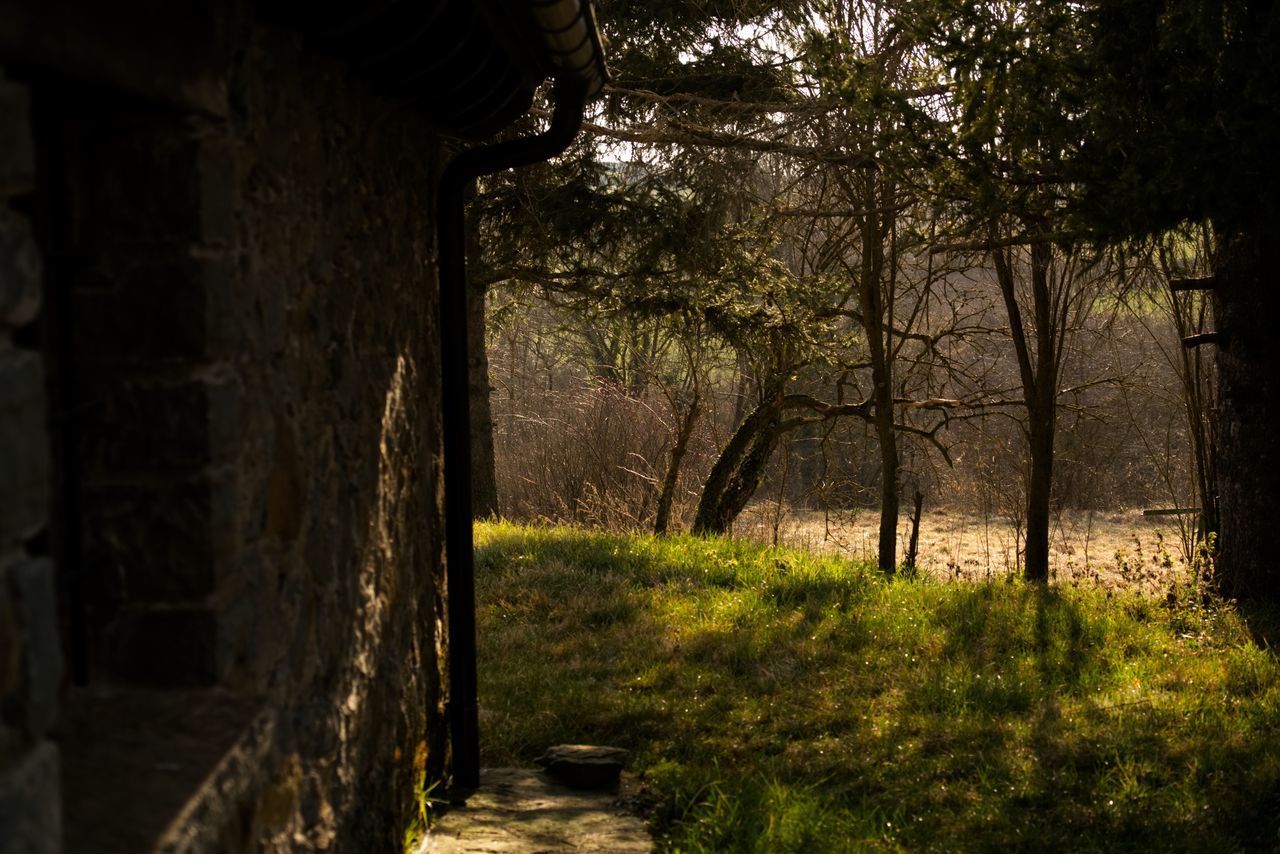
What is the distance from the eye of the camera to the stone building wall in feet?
5.76

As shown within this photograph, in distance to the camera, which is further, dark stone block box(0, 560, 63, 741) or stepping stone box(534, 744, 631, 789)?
stepping stone box(534, 744, 631, 789)

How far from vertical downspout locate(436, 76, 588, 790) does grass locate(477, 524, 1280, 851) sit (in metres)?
0.72

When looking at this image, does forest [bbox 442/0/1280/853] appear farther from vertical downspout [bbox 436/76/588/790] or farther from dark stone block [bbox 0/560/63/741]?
dark stone block [bbox 0/560/63/741]

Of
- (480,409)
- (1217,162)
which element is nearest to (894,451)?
(480,409)

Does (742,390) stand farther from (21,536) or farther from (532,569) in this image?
(21,536)

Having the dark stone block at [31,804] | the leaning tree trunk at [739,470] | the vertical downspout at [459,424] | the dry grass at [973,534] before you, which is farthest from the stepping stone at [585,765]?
the leaning tree trunk at [739,470]

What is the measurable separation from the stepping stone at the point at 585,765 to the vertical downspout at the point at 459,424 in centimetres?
36

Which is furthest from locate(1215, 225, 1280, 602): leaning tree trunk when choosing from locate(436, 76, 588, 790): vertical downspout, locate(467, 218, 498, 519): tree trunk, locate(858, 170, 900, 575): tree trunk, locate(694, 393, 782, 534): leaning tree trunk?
locate(467, 218, 498, 519): tree trunk

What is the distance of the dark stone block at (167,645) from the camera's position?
2098mm

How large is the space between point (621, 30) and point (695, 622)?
4.93 meters

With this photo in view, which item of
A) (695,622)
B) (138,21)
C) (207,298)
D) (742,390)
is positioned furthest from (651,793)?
(742,390)

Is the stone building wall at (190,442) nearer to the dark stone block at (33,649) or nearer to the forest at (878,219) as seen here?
the dark stone block at (33,649)

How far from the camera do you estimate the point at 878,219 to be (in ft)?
32.6

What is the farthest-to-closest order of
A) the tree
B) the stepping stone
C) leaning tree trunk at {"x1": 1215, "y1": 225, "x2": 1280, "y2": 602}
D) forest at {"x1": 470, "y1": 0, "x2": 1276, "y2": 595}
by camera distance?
leaning tree trunk at {"x1": 1215, "y1": 225, "x2": 1280, "y2": 602}, forest at {"x1": 470, "y1": 0, "x2": 1276, "y2": 595}, the tree, the stepping stone
